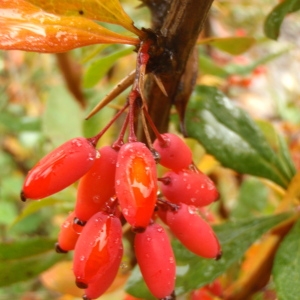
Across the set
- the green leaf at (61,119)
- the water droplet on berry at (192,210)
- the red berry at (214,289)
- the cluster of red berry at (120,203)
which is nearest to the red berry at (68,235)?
the cluster of red berry at (120,203)

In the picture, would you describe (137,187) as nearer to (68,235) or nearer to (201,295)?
(68,235)

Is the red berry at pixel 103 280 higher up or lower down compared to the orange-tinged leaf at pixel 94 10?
lower down

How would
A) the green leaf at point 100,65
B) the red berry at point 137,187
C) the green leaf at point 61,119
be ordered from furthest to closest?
the green leaf at point 61,119
the green leaf at point 100,65
the red berry at point 137,187

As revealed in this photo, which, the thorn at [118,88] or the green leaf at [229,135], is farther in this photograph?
the green leaf at [229,135]

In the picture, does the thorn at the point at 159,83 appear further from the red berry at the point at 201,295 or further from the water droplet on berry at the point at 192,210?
the red berry at the point at 201,295

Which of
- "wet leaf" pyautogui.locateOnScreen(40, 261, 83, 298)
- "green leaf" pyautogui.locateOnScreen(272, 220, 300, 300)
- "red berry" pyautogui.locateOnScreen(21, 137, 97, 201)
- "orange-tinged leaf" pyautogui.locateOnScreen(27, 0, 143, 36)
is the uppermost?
"orange-tinged leaf" pyautogui.locateOnScreen(27, 0, 143, 36)

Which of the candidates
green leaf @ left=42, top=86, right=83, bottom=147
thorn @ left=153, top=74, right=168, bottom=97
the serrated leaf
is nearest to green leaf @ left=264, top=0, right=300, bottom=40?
the serrated leaf

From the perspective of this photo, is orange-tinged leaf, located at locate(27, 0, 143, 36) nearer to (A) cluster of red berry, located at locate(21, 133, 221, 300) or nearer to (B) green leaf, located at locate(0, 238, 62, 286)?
(A) cluster of red berry, located at locate(21, 133, 221, 300)
